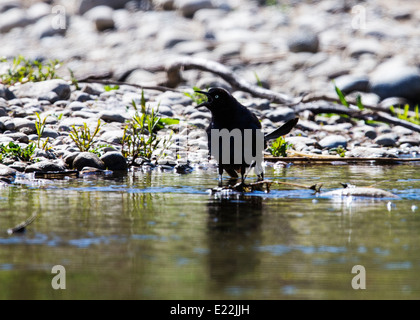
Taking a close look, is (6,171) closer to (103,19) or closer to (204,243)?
(204,243)

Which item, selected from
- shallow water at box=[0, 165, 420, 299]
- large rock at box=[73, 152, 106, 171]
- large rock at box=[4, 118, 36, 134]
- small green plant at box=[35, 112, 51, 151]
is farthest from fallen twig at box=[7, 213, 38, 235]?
large rock at box=[4, 118, 36, 134]

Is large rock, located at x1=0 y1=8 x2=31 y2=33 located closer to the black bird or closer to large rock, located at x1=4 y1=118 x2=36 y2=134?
large rock, located at x1=4 y1=118 x2=36 y2=134

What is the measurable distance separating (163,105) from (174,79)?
2.59 meters

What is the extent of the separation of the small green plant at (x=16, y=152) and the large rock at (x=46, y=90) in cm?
333

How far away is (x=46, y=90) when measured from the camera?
38.1 feet

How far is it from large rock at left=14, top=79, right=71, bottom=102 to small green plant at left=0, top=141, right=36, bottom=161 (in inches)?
131

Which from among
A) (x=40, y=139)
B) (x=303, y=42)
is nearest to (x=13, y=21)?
(x=303, y=42)

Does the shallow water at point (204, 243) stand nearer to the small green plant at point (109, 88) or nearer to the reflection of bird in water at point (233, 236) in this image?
the reflection of bird in water at point (233, 236)

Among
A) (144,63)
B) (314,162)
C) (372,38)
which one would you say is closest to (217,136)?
(314,162)

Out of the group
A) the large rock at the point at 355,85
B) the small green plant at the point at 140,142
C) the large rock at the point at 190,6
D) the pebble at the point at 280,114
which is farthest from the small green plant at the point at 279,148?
the large rock at the point at 190,6

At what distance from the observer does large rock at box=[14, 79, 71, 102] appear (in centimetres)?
1149

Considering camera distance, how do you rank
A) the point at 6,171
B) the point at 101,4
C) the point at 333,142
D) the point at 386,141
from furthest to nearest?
the point at 101,4 → the point at 386,141 → the point at 333,142 → the point at 6,171

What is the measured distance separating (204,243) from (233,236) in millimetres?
277

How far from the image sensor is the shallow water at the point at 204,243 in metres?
3.25
